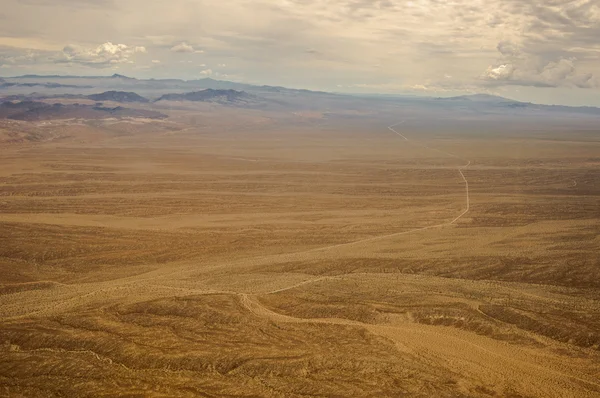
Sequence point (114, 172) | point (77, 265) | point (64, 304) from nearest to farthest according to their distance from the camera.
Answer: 1. point (64, 304)
2. point (77, 265)
3. point (114, 172)

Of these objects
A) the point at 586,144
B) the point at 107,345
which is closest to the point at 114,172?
the point at 107,345

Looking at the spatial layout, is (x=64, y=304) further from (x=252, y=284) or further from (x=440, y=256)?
(x=440, y=256)

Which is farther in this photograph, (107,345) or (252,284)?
(252,284)

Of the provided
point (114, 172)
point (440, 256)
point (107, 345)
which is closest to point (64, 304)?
point (107, 345)

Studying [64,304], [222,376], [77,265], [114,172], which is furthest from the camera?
[114,172]

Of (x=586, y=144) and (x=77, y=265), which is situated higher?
(x=586, y=144)

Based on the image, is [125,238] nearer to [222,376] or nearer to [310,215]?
[310,215]
